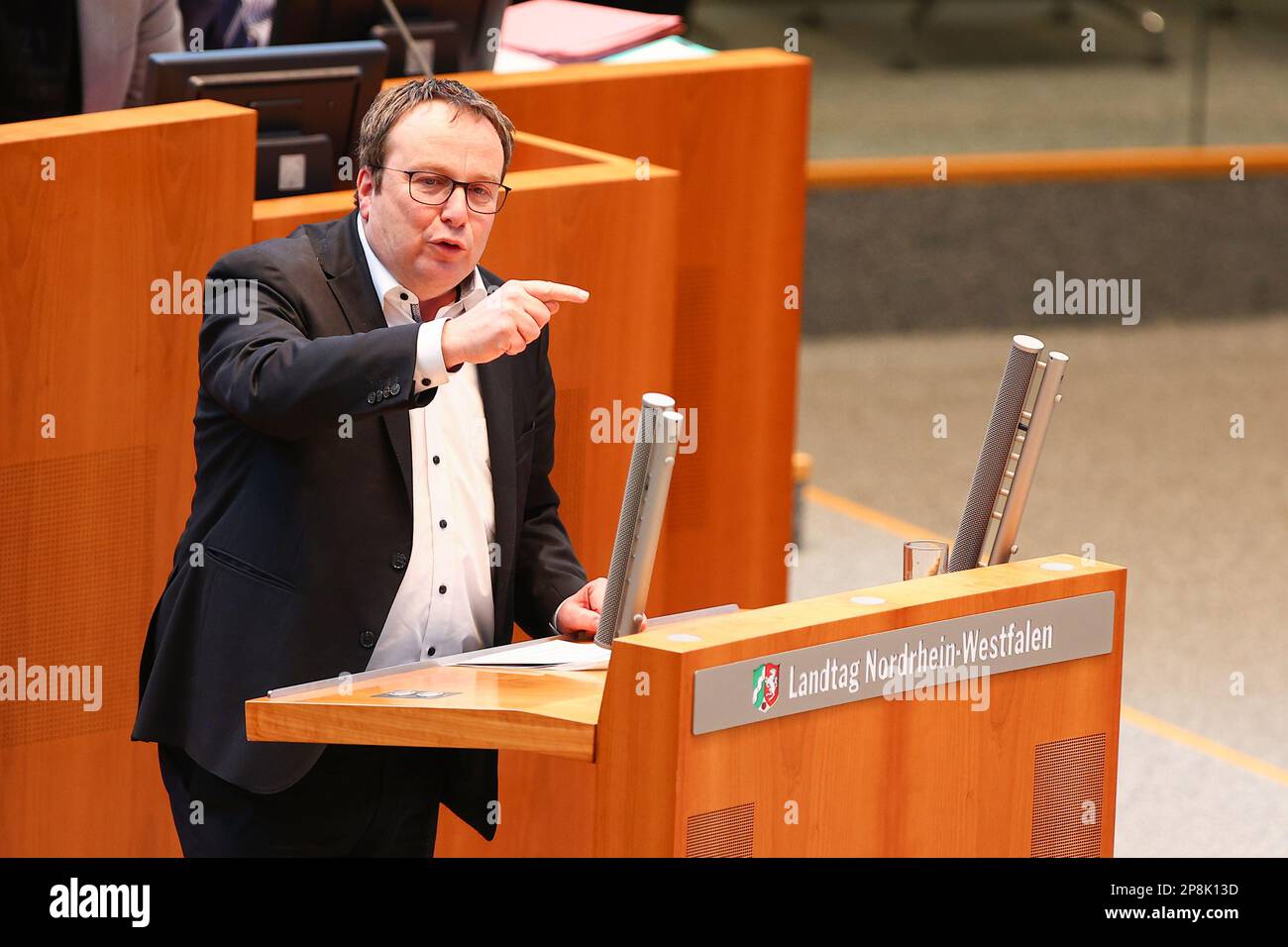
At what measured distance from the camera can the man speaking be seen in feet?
7.75

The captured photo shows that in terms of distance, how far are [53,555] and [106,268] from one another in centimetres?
40

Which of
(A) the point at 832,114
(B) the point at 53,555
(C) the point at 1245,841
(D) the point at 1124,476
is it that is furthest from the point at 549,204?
(A) the point at 832,114

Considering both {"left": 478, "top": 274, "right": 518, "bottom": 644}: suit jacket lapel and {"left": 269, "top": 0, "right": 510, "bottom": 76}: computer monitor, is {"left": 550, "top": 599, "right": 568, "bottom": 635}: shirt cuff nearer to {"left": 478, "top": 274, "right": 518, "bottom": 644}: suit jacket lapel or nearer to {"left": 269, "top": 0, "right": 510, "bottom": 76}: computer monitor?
{"left": 478, "top": 274, "right": 518, "bottom": 644}: suit jacket lapel

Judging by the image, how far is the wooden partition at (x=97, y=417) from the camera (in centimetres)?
288

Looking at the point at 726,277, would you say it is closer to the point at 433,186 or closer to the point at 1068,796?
the point at 433,186

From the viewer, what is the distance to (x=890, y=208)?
700 centimetres

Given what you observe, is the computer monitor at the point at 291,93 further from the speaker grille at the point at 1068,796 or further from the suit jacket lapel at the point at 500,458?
the speaker grille at the point at 1068,796

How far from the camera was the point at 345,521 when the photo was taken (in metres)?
2.38

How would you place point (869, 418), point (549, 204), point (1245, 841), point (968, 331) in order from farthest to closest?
point (968, 331) → point (869, 418) → point (1245, 841) → point (549, 204)

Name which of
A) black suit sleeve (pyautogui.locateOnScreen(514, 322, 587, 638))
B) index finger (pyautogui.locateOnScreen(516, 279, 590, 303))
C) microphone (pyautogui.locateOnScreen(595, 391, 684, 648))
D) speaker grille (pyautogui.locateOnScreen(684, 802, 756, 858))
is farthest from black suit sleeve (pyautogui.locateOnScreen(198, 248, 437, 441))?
speaker grille (pyautogui.locateOnScreen(684, 802, 756, 858))

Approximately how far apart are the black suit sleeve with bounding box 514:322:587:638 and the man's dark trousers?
206 mm

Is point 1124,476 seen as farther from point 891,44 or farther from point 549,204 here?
point 549,204

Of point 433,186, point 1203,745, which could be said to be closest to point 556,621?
point 433,186

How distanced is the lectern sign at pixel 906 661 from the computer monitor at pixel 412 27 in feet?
6.38
